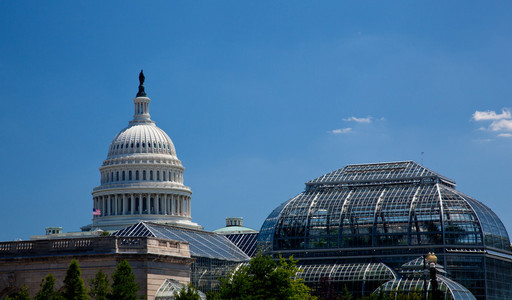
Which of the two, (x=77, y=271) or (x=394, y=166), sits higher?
(x=394, y=166)

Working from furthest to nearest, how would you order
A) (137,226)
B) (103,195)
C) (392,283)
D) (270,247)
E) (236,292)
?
(103,195)
(270,247)
(137,226)
(392,283)
(236,292)

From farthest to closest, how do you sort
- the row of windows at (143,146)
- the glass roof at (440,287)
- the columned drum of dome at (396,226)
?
the row of windows at (143,146) → the columned drum of dome at (396,226) → the glass roof at (440,287)

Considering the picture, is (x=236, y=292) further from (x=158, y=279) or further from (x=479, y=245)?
(x=479, y=245)

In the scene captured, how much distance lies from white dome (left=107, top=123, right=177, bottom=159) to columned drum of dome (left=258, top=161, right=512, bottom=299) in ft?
223

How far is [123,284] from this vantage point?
219ft

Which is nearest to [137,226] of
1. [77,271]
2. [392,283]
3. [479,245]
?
[392,283]

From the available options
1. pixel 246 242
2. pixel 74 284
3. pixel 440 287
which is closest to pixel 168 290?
pixel 74 284

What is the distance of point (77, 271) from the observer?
6644 centimetres

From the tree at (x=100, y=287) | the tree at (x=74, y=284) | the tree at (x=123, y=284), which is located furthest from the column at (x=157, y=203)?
the tree at (x=74, y=284)

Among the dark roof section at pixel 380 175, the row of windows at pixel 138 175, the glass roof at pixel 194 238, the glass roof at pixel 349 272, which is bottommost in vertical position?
the glass roof at pixel 349 272

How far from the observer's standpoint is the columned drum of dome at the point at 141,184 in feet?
613

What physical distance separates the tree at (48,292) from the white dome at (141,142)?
409ft

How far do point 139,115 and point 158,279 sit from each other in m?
128

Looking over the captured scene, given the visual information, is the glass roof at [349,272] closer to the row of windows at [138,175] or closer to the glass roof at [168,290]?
the glass roof at [168,290]
